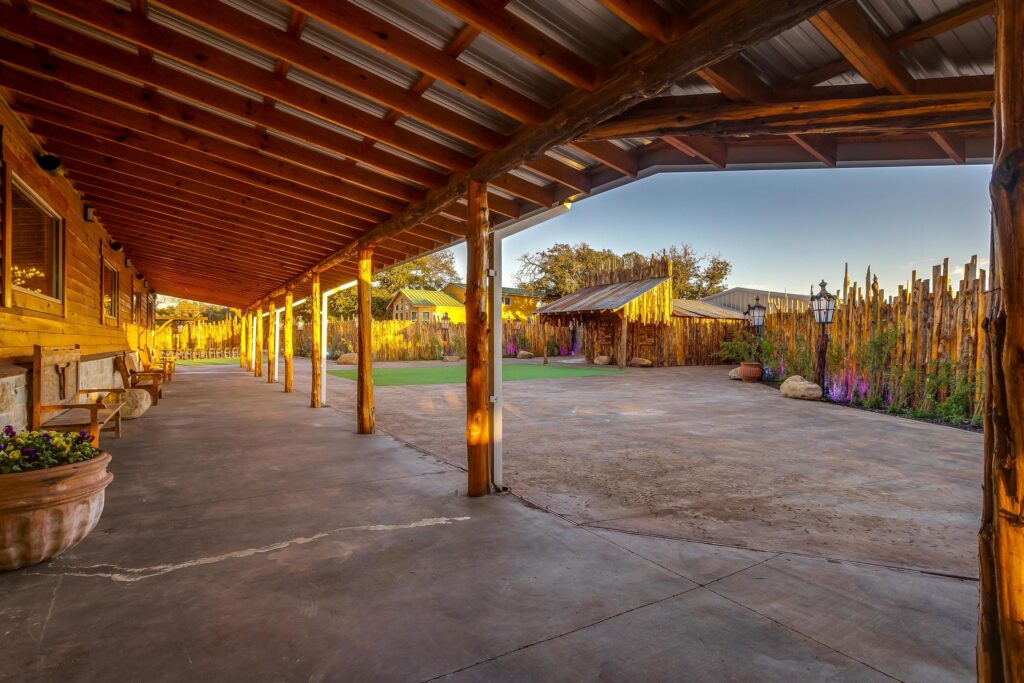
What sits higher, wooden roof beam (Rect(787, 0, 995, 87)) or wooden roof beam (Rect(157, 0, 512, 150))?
wooden roof beam (Rect(157, 0, 512, 150))

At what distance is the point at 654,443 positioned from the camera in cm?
625

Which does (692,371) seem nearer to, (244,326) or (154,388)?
(154,388)

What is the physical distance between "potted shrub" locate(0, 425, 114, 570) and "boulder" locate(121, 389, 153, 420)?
5.73 meters

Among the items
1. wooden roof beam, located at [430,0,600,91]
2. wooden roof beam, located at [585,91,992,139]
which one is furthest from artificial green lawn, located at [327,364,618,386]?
wooden roof beam, located at [585,91,992,139]

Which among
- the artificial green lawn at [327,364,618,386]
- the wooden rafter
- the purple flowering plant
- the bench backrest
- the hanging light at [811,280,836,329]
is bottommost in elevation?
the artificial green lawn at [327,364,618,386]

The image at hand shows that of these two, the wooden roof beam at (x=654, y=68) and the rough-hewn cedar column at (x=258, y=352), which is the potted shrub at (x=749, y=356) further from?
the rough-hewn cedar column at (x=258, y=352)

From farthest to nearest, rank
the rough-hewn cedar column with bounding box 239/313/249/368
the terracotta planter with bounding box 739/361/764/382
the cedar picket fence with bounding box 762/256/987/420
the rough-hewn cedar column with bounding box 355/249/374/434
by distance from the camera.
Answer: the rough-hewn cedar column with bounding box 239/313/249/368 → the terracotta planter with bounding box 739/361/764/382 → the cedar picket fence with bounding box 762/256/987/420 → the rough-hewn cedar column with bounding box 355/249/374/434

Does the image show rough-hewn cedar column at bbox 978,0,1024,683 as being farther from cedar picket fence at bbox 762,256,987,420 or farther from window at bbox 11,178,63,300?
cedar picket fence at bbox 762,256,987,420

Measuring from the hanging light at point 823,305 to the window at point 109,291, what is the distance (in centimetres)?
1359

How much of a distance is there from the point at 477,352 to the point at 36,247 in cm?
582

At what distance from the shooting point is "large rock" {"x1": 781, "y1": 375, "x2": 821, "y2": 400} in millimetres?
10453

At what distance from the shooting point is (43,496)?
8.71 ft

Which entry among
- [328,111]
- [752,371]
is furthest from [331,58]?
[752,371]

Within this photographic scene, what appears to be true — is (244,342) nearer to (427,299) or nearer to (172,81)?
(427,299)
